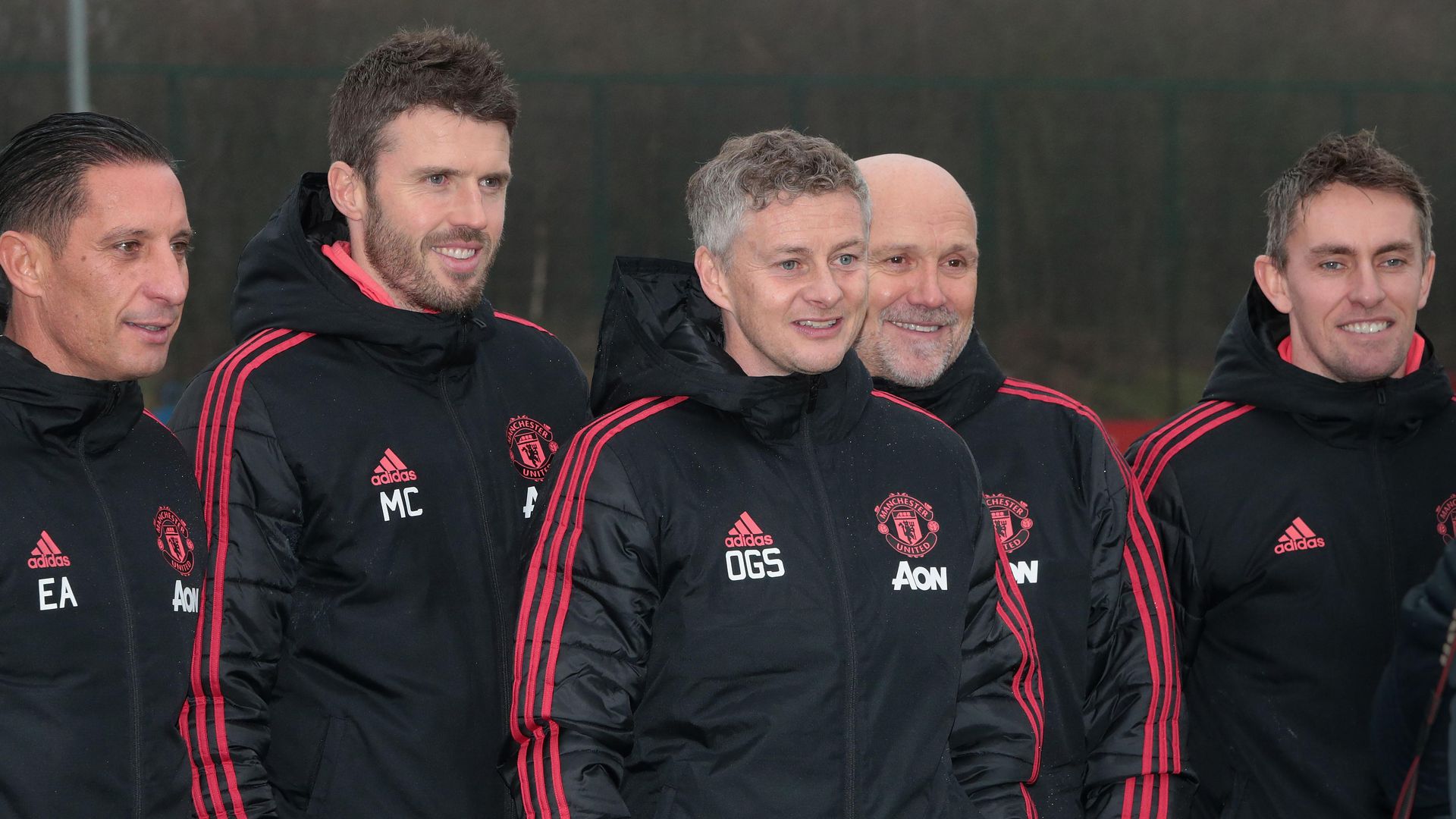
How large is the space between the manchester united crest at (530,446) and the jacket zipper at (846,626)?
73cm

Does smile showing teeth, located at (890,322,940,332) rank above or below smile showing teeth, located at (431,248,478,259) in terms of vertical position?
below

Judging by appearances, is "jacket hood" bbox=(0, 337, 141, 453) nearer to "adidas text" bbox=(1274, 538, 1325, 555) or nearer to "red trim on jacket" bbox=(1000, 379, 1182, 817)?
"red trim on jacket" bbox=(1000, 379, 1182, 817)

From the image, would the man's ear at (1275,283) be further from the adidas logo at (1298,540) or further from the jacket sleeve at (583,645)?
the jacket sleeve at (583,645)

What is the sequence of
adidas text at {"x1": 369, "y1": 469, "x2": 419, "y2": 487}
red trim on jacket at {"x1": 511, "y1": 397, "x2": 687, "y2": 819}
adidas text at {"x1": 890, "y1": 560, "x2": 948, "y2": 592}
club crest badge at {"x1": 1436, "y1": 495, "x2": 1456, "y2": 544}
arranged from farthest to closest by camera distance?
club crest badge at {"x1": 1436, "y1": 495, "x2": 1456, "y2": 544} < adidas text at {"x1": 369, "y1": 469, "x2": 419, "y2": 487} < adidas text at {"x1": 890, "y1": 560, "x2": 948, "y2": 592} < red trim on jacket at {"x1": 511, "y1": 397, "x2": 687, "y2": 819}

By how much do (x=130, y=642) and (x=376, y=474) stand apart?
2.05 feet

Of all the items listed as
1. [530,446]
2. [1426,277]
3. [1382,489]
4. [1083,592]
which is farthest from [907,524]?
[1426,277]

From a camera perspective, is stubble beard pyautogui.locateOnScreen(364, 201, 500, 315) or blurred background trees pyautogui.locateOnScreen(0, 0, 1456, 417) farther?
blurred background trees pyautogui.locateOnScreen(0, 0, 1456, 417)

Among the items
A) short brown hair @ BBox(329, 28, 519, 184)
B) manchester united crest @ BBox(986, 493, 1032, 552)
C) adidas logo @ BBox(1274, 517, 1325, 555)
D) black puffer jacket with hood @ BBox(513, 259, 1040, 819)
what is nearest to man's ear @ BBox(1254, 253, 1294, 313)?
adidas logo @ BBox(1274, 517, 1325, 555)

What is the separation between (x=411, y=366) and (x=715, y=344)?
74cm

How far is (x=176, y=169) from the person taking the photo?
10.4 feet

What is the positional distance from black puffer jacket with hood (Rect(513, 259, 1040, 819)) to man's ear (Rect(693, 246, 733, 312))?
7cm

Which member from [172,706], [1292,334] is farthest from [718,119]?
[172,706]

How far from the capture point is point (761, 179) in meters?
2.93

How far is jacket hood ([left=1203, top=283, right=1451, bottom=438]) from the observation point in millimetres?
3676
